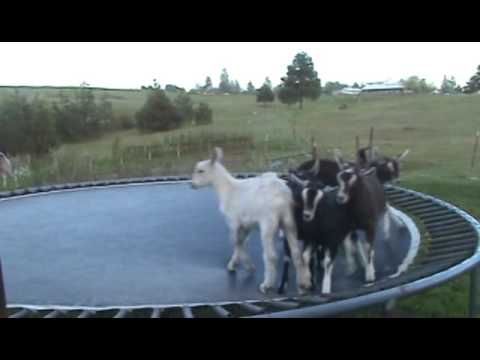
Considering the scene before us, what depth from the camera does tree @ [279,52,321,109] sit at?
1612 cm

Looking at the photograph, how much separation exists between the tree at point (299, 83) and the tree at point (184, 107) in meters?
3.35

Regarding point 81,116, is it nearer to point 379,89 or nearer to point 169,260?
point 169,260

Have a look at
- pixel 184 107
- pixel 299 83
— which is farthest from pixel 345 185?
pixel 299 83

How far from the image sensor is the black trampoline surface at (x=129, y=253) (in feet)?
9.70

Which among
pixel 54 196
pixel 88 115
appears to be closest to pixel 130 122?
pixel 88 115

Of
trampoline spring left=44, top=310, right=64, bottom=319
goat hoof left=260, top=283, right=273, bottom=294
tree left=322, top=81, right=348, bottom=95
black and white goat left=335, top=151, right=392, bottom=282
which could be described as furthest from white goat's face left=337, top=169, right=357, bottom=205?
tree left=322, top=81, right=348, bottom=95

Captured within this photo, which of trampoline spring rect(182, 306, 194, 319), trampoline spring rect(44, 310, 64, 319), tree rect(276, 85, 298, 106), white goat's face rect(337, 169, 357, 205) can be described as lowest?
trampoline spring rect(44, 310, 64, 319)

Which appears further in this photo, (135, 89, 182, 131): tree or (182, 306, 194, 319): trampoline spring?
(135, 89, 182, 131): tree

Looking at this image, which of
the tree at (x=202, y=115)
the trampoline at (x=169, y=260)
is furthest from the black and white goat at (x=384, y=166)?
the tree at (x=202, y=115)

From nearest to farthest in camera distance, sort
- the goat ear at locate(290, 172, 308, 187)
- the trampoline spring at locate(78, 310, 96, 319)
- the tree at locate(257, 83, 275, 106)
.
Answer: the trampoline spring at locate(78, 310, 96, 319) → the goat ear at locate(290, 172, 308, 187) → the tree at locate(257, 83, 275, 106)

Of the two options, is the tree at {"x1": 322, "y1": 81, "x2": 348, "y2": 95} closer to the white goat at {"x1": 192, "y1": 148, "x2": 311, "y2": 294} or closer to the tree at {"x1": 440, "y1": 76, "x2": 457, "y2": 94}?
the tree at {"x1": 440, "y1": 76, "x2": 457, "y2": 94}

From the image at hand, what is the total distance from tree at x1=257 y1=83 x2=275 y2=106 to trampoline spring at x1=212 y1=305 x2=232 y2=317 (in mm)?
14978
